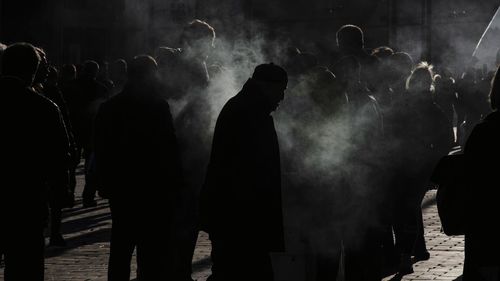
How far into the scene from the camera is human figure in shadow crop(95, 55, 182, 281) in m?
7.36

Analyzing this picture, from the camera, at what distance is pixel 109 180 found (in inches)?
291

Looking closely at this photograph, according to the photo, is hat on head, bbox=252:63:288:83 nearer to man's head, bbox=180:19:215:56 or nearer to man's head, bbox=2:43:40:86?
man's head, bbox=2:43:40:86

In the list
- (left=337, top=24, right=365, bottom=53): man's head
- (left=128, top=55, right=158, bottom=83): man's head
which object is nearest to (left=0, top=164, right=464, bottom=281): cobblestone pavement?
(left=337, top=24, right=365, bottom=53): man's head

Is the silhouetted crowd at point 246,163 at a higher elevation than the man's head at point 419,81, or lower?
lower

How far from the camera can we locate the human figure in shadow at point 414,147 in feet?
29.9

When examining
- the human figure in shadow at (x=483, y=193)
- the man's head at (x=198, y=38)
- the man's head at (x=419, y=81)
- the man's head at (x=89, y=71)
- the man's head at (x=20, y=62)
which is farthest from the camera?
the man's head at (x=89, y=71)

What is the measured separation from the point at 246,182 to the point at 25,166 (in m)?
1.09

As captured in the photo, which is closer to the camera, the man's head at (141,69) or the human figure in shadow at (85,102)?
the man's head at (141,69)

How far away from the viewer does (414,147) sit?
30.3ft

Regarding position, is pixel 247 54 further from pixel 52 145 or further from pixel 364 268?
pixel 52 145

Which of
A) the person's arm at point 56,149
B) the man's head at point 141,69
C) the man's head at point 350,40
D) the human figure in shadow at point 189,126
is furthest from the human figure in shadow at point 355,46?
the person's arm at point 56,149

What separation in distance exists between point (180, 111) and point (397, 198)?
68.3 inches

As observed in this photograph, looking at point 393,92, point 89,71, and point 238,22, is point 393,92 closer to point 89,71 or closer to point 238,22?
point 89,71

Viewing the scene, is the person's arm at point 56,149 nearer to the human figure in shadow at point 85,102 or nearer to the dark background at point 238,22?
the human figure in shadow at point 85,102
